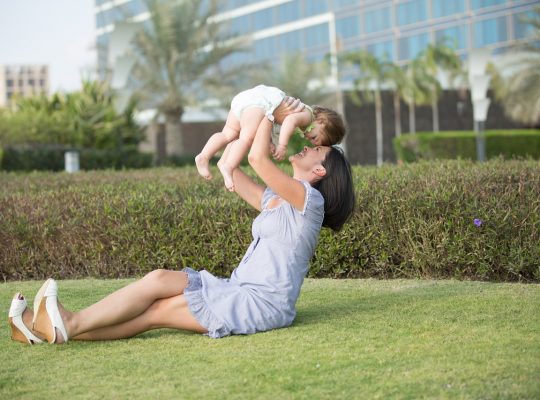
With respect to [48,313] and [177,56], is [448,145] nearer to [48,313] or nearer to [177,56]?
A: [177,56]

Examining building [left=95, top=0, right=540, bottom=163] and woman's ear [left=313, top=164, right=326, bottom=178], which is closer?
woman's ear [left=313, top=164, right=326, bottom=178]

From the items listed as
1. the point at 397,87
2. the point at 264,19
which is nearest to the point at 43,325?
the point at 397,87

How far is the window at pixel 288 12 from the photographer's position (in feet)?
188

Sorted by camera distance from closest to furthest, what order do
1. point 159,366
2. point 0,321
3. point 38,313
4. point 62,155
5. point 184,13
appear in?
point 159,366 < point 38,313 < point 0,321 < point 62,155 < point 184,13

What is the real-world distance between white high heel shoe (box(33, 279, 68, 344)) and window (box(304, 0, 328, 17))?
52.3 m

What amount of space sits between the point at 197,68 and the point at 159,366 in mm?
29971

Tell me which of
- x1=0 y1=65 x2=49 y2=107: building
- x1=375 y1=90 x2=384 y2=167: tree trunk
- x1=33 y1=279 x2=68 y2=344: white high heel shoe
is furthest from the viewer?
x1=0 y1=65 x2=49 y2=107: building

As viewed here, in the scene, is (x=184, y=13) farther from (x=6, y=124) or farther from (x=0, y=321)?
(x=0, y=321)

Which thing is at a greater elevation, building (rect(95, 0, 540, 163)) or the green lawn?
building (rect(95, 0, 540, 163))

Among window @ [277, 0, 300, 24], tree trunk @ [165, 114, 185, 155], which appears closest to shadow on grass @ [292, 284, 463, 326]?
tree trunk @ [165, 114, 185, 155]

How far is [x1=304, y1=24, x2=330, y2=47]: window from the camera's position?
55.0 meters

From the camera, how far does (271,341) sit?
456 cm

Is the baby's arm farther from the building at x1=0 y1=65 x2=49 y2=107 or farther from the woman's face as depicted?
the building at x1=0 y1=65 x2=49 y2=107

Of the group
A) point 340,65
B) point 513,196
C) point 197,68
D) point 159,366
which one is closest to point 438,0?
point 340,65
